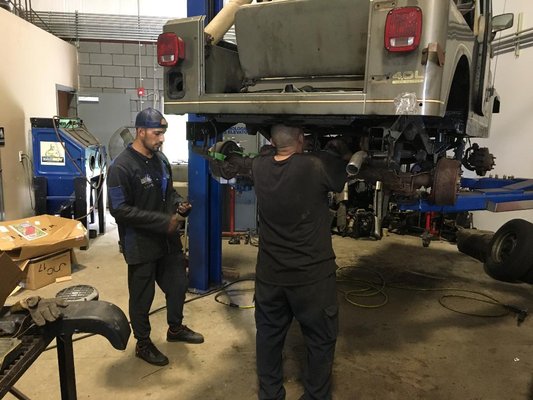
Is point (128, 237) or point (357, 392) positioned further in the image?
point (128, 237)

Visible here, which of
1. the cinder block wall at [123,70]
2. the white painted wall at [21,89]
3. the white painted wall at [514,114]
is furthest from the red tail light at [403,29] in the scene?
the cinder block wall at [123,70]

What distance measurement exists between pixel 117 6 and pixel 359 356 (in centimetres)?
712

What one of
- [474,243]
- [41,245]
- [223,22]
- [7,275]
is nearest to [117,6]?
[41,245]

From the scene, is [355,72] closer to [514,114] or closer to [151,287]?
[151,287]

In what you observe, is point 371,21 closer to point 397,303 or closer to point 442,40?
point 442,40

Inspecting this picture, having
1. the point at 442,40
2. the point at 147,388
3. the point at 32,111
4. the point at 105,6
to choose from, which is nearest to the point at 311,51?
the point at 442,40

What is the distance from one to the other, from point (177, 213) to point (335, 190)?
3.68 ft

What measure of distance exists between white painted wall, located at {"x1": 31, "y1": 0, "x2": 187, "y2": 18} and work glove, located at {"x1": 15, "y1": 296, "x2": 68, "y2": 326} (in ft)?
23.4

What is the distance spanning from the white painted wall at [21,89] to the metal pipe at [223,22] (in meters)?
4.19

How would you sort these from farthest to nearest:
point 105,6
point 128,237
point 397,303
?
point 105,6
point 397,303
point 128,237

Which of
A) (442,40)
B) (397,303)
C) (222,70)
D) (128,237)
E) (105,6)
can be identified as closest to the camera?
(442,40)

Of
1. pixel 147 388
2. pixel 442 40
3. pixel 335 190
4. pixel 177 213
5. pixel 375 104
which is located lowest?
pixel 147 388

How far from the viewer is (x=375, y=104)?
6.54 ft

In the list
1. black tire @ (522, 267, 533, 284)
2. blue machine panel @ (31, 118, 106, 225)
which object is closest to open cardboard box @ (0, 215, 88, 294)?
blue machine panel @ (31, 118, 106, 225)
